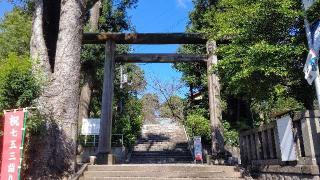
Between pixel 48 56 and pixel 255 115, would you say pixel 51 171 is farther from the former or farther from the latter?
pixel 255 115

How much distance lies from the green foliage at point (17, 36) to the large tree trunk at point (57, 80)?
924cm

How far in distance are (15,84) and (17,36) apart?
506 inches

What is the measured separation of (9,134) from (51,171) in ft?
5.64

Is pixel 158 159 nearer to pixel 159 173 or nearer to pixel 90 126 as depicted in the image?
pixel 90 126

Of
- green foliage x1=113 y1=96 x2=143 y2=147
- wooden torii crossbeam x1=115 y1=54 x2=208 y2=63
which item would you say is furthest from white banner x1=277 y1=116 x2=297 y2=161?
green foliage x1=113 y1=96 x2=143 y2=147

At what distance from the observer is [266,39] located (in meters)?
7.68

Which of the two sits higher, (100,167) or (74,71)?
(74,71)

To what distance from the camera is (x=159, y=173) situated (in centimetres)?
905

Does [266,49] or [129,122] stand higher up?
[129,122]

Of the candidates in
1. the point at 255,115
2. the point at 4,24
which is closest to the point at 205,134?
the point at 255,115

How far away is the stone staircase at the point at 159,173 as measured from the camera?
889 centimetres

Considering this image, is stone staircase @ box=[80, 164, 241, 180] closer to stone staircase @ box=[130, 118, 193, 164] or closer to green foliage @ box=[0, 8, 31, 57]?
stone staircase @ box=[130, 118, 193, 164]

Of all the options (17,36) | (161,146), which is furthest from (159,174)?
(17,36)

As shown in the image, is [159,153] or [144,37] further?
[159,153]
